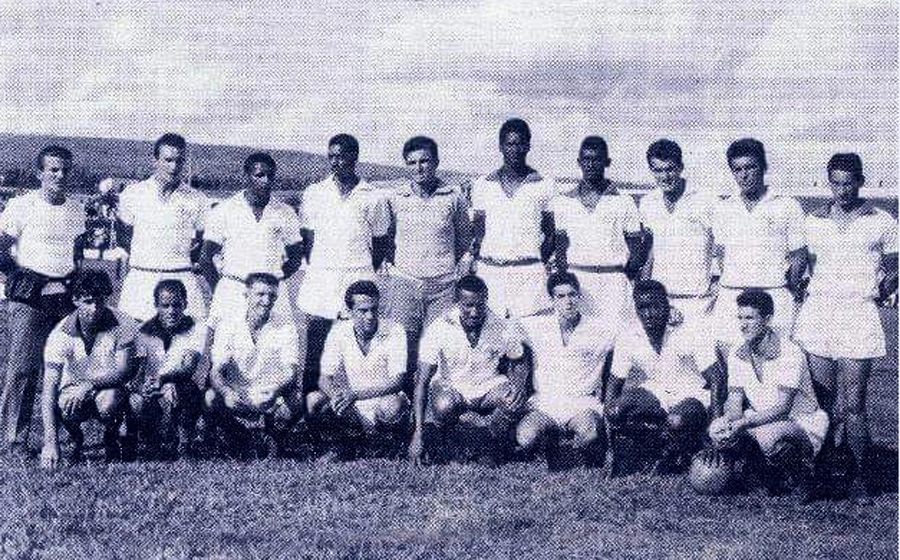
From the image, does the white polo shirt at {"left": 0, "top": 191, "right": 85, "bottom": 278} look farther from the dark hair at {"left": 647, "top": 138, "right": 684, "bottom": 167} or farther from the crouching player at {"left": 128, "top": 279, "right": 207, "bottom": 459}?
the dark hair at {"left": 647, "top": 138, "right": 684, "bottom": 167}

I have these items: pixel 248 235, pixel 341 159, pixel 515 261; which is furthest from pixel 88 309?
pixel 515 261

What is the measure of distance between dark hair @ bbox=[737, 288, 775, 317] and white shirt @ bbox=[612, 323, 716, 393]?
0.46m

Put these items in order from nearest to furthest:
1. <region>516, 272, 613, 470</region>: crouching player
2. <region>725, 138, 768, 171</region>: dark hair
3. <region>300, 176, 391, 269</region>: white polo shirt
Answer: <region>725, 138, 768, 171</region>: dark hair → <region>516, 272, 613, 470</region>: crouching player → <region>300, 176, 391, 269</region>: white polo shirt

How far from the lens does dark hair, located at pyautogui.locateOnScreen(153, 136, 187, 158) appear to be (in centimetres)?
594

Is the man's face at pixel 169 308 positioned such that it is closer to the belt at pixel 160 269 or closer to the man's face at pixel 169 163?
the belt at pixel 160 269

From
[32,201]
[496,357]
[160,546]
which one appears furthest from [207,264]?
[160,546]

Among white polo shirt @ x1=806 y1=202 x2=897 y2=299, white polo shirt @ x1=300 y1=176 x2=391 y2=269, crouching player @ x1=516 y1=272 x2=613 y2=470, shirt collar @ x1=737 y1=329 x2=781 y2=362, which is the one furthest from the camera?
white polo shirt @ x1=300 y1=176 x2=391 y2=269

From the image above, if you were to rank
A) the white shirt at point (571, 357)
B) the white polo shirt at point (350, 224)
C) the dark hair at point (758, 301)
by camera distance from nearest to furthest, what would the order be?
the dark hair at point (758, 301) → the white shirt at point (571, 357) → the white polo shirt at point (350, 224)

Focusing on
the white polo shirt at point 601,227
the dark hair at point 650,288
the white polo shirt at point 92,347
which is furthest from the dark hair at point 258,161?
the dark hair at point 650,288

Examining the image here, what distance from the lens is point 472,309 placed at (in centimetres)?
563

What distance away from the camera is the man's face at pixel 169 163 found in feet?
19.4

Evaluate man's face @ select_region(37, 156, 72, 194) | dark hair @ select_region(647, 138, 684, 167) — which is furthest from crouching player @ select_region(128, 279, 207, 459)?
dark hair @ select_region(647, 138, 684, 167)

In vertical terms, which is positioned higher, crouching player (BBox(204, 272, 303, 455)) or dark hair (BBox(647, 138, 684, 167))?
dark hair (BBox(647, 138, 684, 167))

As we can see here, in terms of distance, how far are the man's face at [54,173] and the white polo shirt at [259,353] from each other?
3.93 ft
